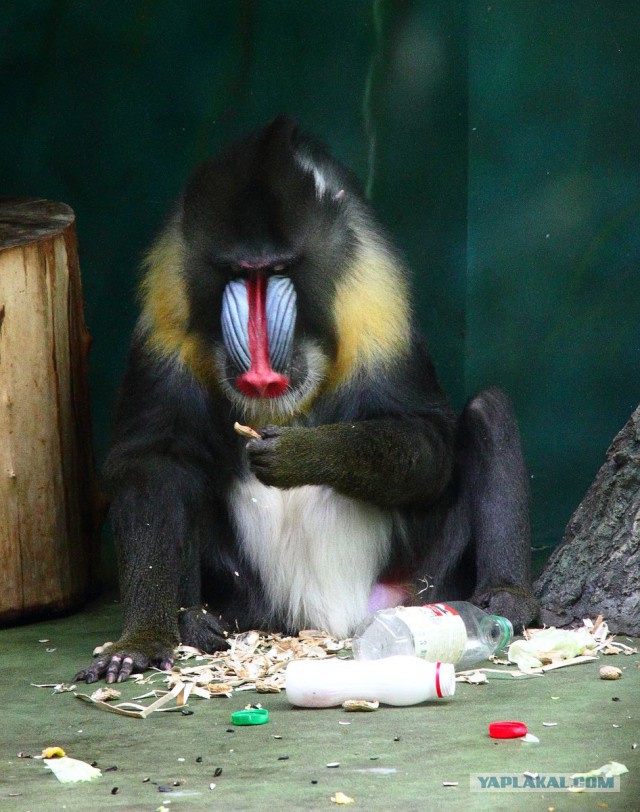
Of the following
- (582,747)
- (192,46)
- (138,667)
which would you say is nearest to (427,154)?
(192,46)

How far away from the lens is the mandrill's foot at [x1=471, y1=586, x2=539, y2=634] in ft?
15.8

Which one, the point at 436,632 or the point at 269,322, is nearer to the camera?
the point at 436,632

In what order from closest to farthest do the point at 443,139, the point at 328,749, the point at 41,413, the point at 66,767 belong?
the point at 66,767 < the point at 328,749 < the point at 41,413 < the point at 443,139

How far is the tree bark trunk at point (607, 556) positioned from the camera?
4.91 meters

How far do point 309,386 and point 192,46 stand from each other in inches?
86.7

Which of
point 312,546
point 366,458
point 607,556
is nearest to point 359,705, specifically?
point 366,458

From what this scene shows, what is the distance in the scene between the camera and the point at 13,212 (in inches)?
223

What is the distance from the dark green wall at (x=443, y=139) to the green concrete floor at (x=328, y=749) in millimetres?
2206

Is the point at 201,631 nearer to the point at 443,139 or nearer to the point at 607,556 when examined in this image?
the point at 607,556

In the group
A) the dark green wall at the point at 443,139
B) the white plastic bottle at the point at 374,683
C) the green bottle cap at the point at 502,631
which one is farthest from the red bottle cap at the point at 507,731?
the dark green wall at the point at 443,139

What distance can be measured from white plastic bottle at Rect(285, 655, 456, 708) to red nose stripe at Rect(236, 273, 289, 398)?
3.51 feet

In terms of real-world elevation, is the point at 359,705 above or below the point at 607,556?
below

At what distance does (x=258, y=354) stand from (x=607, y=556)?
1.48m

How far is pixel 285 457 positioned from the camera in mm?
4531
